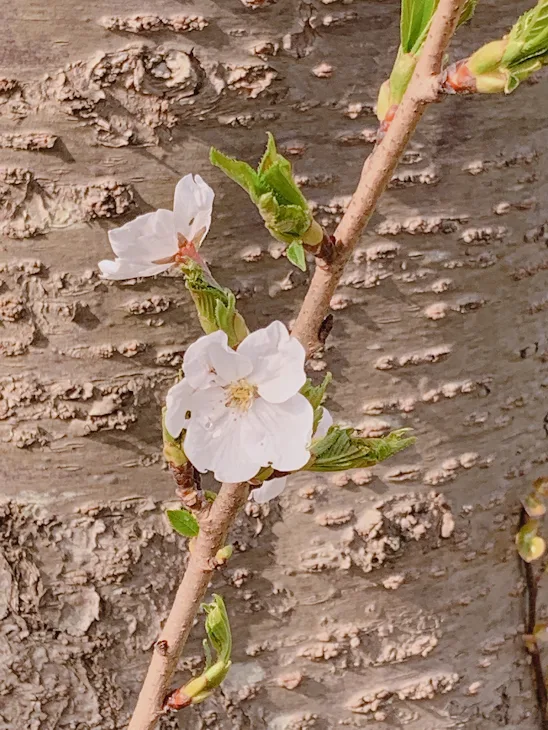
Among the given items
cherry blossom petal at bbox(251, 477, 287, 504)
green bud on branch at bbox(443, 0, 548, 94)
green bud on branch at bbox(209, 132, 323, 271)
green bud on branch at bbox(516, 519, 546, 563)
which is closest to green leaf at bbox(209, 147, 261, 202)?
green bud on branch at bbox(209, 132, 323, 271)

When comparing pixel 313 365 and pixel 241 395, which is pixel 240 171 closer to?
pixel 241 395

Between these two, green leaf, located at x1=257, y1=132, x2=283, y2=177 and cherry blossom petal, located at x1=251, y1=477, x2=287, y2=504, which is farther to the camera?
cherry blossom petal, located at x1=251, y1=477, x2=287, y2=504

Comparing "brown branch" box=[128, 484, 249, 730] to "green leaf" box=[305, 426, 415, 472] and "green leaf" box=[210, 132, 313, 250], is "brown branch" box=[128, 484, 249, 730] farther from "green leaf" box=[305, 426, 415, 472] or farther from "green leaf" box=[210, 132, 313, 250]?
"green leaf" box=[210, 132, 313, 250]

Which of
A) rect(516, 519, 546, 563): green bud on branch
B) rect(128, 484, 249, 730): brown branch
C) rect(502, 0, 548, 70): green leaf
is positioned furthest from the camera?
rect(516, 519, 546, 563): green bud on branch

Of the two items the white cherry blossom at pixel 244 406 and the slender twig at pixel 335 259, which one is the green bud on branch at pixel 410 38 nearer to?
the slender twig at pixel 335 259

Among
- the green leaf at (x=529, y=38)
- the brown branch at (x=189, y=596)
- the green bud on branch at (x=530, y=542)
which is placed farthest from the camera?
the green bud on branch at (x=530, y=542)

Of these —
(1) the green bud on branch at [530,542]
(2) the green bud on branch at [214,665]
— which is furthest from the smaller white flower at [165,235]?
(1) the green bud on branch at [530,542]

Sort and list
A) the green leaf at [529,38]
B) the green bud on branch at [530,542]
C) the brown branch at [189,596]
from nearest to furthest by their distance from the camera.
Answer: the green leaf at [529,38] → the brown branch at [189,596] → the green bud on branch at [530,542]
